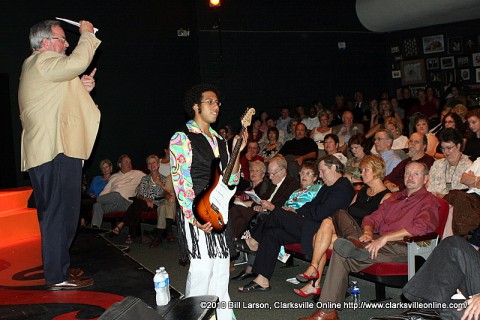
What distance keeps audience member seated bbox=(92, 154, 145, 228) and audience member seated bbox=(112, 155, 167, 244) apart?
0.35m

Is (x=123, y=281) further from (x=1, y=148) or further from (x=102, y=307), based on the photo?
(x=1, y=148)

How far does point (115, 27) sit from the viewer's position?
10617 mm

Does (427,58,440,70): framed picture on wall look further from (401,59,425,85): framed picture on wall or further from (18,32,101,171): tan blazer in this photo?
Result: (18,32,101,171): tan blazer

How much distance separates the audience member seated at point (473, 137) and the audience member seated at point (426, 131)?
1.70ft

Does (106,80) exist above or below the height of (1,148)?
above

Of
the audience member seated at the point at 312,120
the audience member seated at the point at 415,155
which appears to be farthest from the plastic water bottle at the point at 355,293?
the audience member seated at the point at 312,120

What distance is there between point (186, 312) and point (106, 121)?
811 centimetres

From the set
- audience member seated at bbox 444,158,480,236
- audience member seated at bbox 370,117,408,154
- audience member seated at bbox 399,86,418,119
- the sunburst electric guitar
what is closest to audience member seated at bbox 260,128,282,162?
audience member seated at bbox 370,117,408,154

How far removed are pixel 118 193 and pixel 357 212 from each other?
414 cm

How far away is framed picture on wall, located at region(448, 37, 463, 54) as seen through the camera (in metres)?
12.6

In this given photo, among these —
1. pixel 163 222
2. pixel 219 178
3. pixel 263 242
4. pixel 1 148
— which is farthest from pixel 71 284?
pixel 1 148

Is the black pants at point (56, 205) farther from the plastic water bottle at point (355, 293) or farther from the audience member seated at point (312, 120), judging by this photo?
the audience member seated at point (312, 120)

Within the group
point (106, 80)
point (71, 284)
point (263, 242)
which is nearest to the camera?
point (71, 284)

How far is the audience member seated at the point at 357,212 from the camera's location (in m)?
4.71
